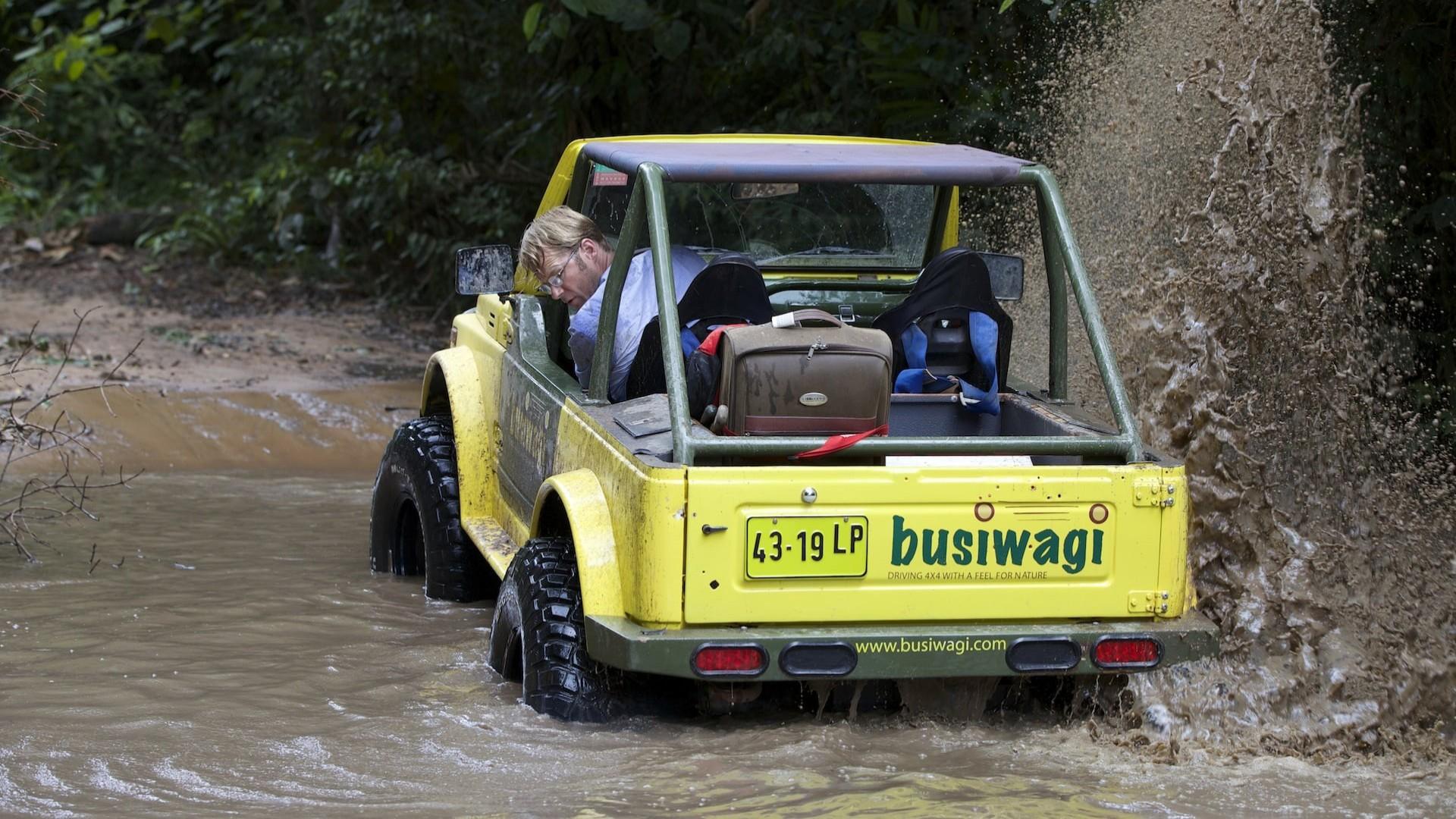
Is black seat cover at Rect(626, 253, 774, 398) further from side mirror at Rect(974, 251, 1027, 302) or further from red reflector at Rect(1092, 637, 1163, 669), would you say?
red reflector at Rect(1092, 637, 1163, 669)

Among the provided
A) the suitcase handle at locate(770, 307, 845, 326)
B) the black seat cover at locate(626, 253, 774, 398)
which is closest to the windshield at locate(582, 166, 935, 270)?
the black seat cover at locate(626, 253, 774, 398)

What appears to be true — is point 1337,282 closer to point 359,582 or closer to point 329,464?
point 359,582

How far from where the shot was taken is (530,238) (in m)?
5.03

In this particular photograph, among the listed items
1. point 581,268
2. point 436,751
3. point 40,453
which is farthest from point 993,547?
point 40,453

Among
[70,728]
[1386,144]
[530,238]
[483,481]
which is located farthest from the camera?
[1386,144]

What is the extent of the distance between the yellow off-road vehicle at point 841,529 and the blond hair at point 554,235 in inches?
8.5

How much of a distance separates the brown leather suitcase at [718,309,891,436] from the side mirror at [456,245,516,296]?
1570mm

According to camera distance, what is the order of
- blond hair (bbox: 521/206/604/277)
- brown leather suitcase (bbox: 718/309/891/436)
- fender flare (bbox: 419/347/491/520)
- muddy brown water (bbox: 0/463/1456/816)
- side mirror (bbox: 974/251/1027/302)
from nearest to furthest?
muddy brown water (bbox: 0/463/1456/816) < brown leather suitcase (bbox: 718/309/891/436) < blond hair (bbox: 521/206/604/277) < side mirror (bbox: 974/251/1027/302) < fender flare (bbox: 419/347/491/520)

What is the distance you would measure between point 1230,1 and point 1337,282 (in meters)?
1.42

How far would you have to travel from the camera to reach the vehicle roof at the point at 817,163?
436 cm

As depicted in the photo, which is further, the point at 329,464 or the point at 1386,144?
the point at 329,464

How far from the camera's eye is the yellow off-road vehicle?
3.89 metres

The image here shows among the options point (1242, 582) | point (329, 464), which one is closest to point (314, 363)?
point (329, 464)

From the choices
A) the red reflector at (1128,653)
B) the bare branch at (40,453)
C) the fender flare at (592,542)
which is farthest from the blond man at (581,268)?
the bare branch at (40,453)
